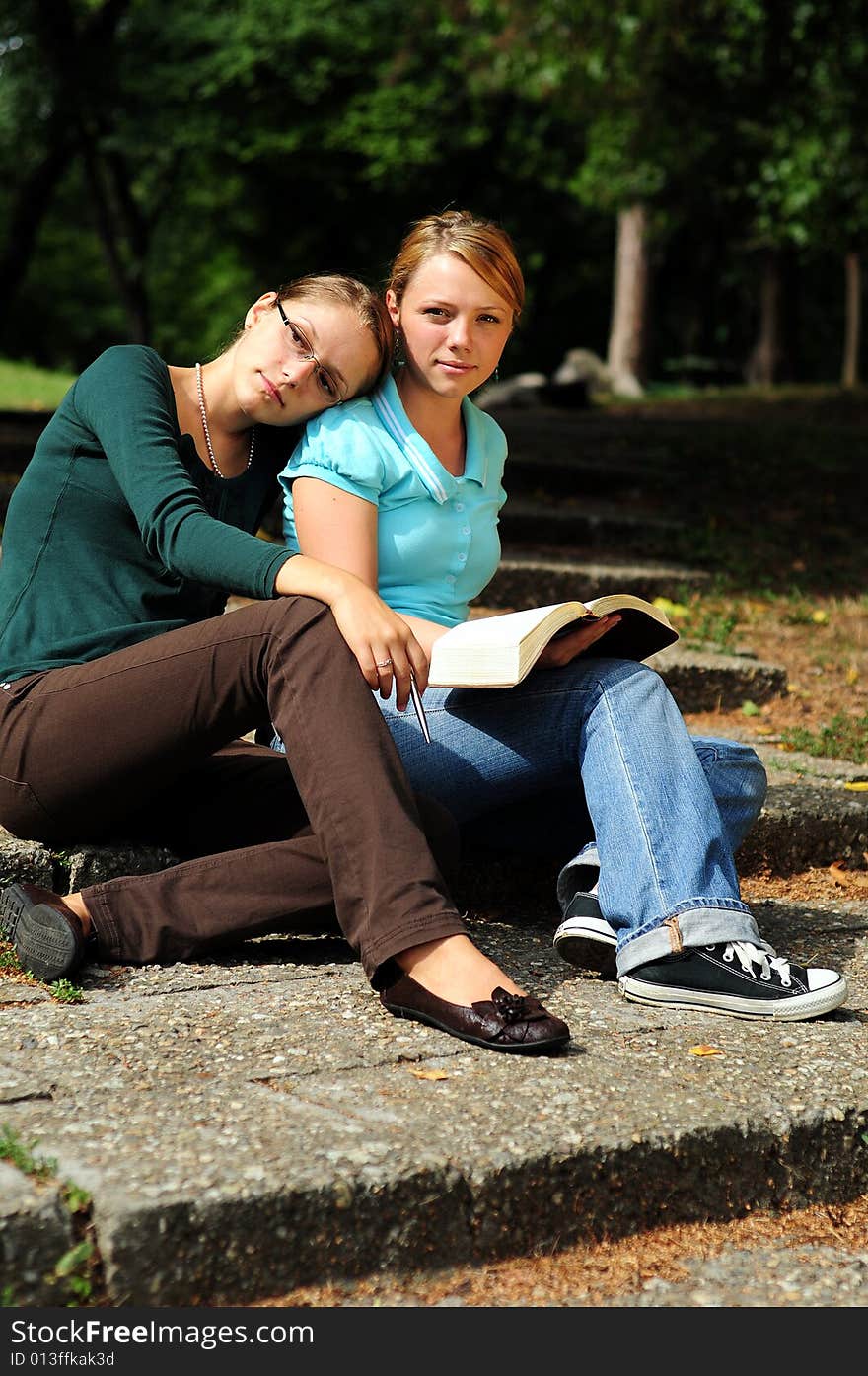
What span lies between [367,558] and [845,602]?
155 inches

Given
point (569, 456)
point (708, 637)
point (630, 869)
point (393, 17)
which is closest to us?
point (630, 869)

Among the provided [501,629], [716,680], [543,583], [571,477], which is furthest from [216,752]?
[571,477]

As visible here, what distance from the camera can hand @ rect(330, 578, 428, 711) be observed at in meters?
2.76

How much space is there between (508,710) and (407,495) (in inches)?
20.2

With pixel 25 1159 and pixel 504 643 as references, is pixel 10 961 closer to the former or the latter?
pixel 25 1159

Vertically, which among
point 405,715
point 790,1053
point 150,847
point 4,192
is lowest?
point 790,1053

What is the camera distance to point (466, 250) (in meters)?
3.17

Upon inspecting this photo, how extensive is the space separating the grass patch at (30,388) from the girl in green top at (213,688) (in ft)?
24.3

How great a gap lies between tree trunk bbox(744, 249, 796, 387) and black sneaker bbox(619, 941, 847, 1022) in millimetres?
19611

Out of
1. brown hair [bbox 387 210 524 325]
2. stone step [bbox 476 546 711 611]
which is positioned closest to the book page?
brown hair [bbox 387 210 524 325]

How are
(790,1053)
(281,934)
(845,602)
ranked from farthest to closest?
(845,602), (281,934), (790,1053)

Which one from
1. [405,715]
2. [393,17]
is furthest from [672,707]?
[393,17]

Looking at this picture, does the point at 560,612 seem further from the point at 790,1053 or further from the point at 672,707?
the point at 790,1053

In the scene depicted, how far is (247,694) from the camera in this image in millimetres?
2820
